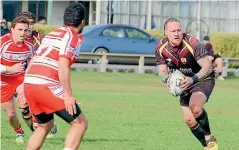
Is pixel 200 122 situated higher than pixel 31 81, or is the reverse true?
pixel 31 81

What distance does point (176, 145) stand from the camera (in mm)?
13258

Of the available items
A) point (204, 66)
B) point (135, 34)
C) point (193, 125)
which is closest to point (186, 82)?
point (204, 66)

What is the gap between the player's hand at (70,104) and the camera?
9.46 m

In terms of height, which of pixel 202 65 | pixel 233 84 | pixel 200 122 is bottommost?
pixel 233 84

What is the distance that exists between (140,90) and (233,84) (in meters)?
5.03

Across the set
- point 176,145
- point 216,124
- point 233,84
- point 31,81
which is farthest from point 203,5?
point 31,81

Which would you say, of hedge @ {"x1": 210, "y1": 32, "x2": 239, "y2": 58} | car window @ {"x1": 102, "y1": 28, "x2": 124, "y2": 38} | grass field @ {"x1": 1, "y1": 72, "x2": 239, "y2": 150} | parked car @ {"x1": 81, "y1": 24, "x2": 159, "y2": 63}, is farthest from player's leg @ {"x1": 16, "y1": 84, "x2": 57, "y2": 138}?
hedge @ {"x1": 210, "y1": 32, "x2": 239, "y2": 58}

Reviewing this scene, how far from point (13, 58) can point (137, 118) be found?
4833 millimetres

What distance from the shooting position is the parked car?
106 ft

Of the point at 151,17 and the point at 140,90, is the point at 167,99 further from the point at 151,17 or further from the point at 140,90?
the point at 151,17

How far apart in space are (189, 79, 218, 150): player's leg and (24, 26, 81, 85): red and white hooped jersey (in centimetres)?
326

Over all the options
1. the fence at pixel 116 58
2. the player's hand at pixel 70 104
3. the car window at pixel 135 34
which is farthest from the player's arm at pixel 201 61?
the car window at pixel 135 34

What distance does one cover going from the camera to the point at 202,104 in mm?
12383

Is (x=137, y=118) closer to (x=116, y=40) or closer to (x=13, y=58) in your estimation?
(x=13, y=58)
